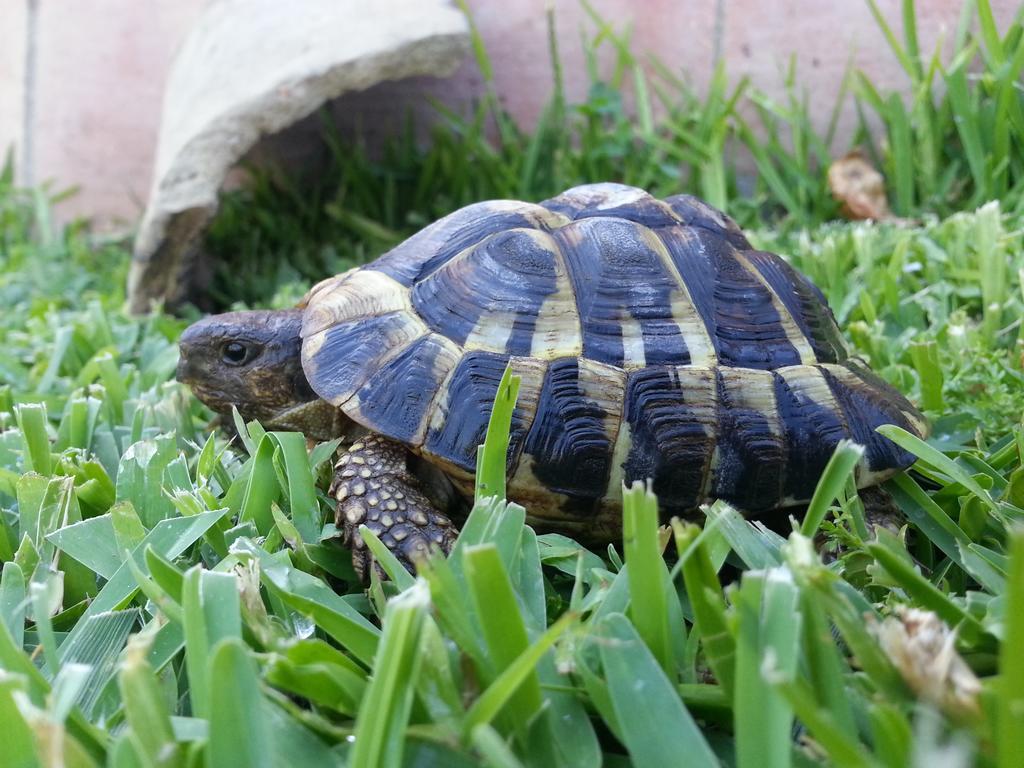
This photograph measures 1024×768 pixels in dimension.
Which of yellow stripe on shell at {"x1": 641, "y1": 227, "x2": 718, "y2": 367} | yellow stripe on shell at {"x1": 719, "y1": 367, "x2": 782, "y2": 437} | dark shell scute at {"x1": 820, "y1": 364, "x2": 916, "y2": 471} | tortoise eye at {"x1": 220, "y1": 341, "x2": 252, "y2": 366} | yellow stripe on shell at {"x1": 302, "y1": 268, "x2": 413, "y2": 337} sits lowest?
tortoise eye at {"x1": 220, "y1": 341, "x2": 252, "y2": 366}

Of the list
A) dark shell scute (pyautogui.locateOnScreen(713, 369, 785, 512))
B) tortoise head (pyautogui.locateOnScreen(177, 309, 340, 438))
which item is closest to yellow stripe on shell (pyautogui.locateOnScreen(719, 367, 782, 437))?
dark shell scute (pyautogui.locateOnScreen(713, 369, 785, 512))

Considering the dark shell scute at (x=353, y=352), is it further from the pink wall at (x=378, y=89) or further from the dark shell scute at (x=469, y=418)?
the pink wall at (x=378, y=89)

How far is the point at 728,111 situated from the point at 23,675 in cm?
326

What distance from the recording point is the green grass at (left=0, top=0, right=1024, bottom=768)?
2.40ft

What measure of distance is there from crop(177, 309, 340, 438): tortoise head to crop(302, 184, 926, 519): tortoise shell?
3.8 inches

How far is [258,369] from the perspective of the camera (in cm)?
152

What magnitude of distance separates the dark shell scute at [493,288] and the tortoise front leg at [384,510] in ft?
0.78

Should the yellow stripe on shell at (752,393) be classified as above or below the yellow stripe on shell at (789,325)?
below

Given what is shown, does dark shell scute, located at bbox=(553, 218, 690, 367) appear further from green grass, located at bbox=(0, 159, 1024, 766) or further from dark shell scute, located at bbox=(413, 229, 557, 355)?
green grass, located at bbox=(0, 159, 1024, 766)

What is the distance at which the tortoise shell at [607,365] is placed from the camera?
4.14 feet

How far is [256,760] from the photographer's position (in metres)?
0.75

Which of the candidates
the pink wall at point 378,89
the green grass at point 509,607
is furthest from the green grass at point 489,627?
the pink wall at point 378,89

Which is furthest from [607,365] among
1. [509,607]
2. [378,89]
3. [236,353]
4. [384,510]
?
[378,89]

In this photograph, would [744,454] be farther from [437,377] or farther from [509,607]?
[509,607]
